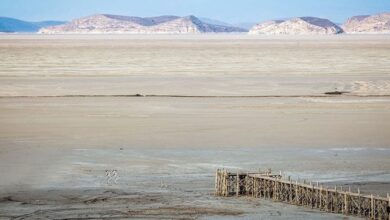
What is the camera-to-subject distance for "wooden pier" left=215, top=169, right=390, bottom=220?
17.0 metres

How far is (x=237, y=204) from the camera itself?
18688mm

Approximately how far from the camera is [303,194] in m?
18.5

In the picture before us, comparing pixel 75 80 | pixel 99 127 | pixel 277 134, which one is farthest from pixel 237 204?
pixel 75 80

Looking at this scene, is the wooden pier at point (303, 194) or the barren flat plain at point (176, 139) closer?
the wooden pier at point (303, 194)

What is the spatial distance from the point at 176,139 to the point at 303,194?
10.0 meters

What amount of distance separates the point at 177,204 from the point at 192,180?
288 centimetres

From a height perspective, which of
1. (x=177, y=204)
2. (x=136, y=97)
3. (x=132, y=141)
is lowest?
(x=177, y=204)

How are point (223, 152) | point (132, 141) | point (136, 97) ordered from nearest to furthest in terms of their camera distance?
point (223, 152) → point (132, 141) → point (136, 97)

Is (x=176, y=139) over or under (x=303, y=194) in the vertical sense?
over

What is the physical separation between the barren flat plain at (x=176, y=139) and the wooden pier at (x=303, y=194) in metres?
0.40

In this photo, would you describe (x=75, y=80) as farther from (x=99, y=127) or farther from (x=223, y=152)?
(x=223, y=152)

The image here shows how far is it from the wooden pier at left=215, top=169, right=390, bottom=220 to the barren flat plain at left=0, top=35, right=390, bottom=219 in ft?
1.31

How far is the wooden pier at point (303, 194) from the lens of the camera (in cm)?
1698

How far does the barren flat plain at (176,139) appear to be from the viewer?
18.9 meters
